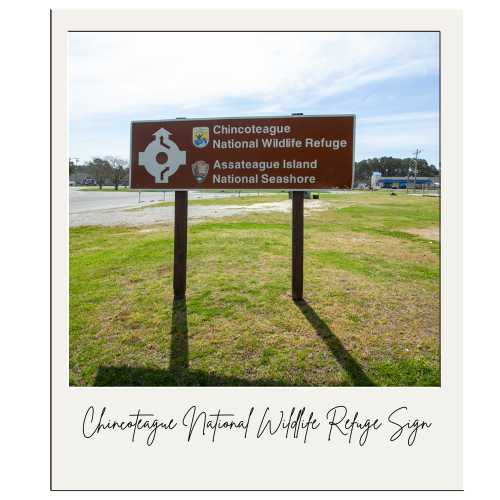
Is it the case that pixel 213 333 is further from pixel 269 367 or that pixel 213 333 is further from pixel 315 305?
pixel 315 305

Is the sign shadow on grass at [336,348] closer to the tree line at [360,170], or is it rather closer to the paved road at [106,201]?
the paved road at [106,201]

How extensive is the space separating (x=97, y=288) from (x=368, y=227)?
37.0 ft

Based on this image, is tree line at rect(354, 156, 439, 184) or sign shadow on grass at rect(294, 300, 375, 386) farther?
tree line at rect(354, 156, 439, 184)

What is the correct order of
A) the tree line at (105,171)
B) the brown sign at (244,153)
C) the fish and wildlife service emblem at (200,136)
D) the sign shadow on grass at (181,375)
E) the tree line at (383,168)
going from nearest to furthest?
1. the sign shadow on grass at (181,375)
2. the brown sign at (244,153)
3. the fish and wildlife service emblem at (200,136)
4. the tree line at (105,171)
5. the tree line at (383,168)

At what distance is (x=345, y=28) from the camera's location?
11.3 feet

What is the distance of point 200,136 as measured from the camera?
5.12 meters

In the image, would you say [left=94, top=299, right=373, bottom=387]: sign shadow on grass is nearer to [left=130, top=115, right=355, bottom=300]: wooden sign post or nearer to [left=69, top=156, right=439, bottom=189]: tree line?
[left=130, top=115, right=355, bottom=300]: wooden sign post

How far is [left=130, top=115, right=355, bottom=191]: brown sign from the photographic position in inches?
193

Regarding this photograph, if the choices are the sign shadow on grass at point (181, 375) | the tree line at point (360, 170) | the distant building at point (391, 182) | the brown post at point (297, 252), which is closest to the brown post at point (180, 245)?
the sign shadow on grass at point (181, 375)

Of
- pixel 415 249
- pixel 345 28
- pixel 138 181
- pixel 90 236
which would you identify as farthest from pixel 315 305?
pixel 90 236

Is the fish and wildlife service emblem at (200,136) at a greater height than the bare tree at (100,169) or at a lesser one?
lesser

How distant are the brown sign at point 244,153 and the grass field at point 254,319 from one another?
1.83 meters

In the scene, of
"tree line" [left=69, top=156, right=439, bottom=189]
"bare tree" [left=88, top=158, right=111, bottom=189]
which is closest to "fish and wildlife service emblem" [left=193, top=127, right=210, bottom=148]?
"tree line" [left=69, top=156, right=439, bottom=189]

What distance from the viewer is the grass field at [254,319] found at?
378 centimetres
